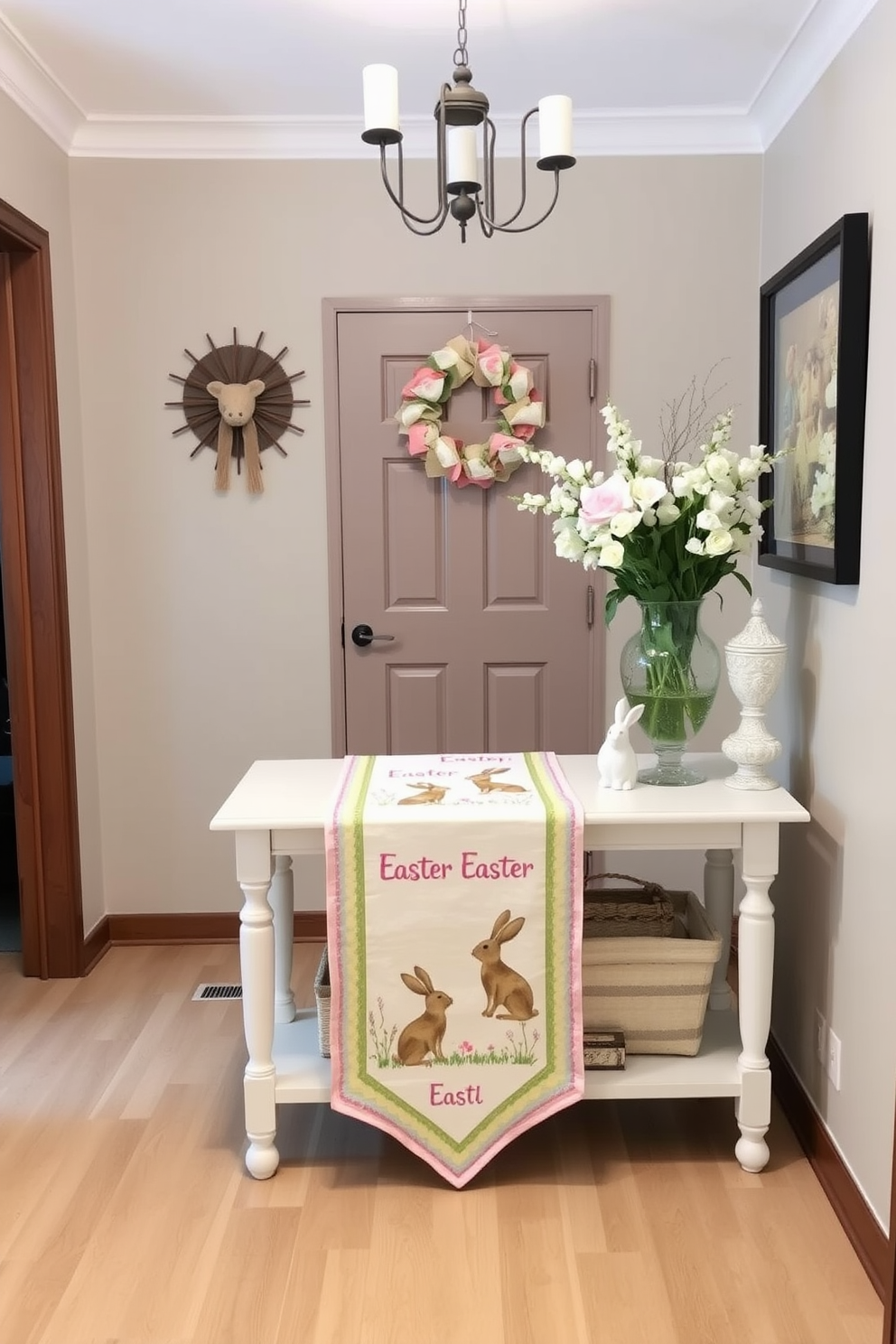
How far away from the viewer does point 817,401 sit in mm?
2479

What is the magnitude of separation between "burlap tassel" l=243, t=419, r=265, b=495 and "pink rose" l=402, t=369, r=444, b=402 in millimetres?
481

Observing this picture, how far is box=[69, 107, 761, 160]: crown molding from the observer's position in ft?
10.8

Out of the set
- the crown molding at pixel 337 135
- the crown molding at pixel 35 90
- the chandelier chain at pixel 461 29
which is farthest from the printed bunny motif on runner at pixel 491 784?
the crown molding at pixel 35 90

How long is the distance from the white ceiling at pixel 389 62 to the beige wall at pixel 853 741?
257 millimetres

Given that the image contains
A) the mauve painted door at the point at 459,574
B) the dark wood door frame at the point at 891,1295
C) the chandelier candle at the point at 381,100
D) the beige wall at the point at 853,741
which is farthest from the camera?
the mauve painted door at the point at 459,574

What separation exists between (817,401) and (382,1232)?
1.92 m

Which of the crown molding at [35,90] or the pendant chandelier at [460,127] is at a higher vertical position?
the crown molding at [35,90]

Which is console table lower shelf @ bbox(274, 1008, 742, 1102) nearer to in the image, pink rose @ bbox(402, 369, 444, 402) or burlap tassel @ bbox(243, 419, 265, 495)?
burlap tassel @ bbox(243, 419, 265, 495)

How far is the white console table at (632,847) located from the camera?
2.30m

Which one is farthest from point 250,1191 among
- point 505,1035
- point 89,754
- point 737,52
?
point 737,52

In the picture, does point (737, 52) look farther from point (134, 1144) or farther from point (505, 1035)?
point (134, 1144)

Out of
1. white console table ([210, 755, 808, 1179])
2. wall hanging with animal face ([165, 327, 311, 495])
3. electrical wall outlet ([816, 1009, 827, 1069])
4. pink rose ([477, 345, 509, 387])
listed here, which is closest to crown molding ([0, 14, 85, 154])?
wall hanging with animal face ([165, 327, 311, 495])

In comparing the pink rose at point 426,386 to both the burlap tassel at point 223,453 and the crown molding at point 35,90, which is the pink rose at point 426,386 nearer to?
the burlap tassel at point 223,453

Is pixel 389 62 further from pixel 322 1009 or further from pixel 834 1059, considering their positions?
pixel 834 1059
